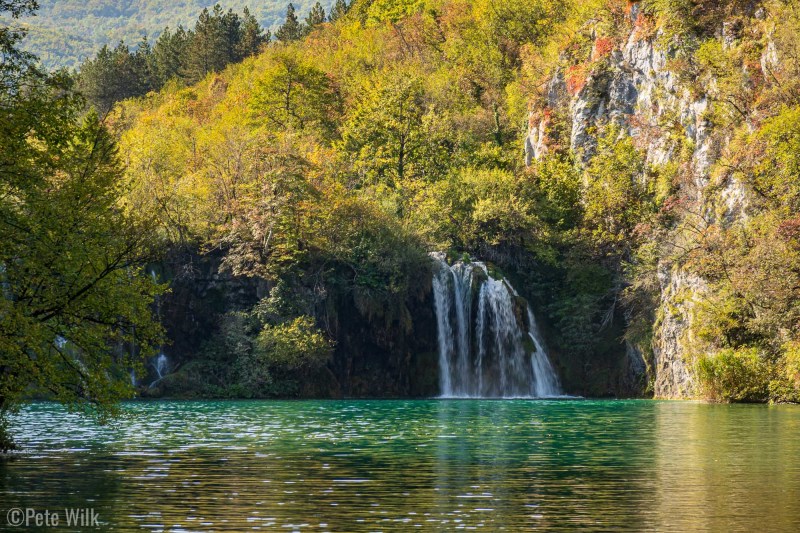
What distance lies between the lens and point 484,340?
213 ft

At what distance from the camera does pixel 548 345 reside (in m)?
67.4

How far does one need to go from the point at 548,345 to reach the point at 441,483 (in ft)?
161

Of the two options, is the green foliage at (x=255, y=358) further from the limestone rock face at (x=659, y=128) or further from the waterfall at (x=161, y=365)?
the limestone rock face at (x=659, y=128)

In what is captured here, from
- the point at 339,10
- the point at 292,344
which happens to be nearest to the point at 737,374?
the point at 292,344

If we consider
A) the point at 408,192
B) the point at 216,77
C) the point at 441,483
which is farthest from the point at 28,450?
the point at 216,77

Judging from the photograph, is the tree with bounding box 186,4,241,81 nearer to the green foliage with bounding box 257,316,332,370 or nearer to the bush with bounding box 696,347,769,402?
the green foliage with bounding box 257,316,332,370

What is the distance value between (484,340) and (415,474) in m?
44.5

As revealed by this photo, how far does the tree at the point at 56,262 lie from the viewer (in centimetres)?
2223

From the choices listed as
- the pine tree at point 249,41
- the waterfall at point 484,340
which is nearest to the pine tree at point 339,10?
the pine tree at point 249,41

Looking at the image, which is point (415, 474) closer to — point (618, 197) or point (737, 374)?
point (737, 374)

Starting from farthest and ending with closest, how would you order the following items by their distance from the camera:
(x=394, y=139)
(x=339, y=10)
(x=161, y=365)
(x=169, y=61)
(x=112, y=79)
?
(x=339, y=10) < (x=169, y=61) < (x=112, y=79) < (x=394, y=139) < (x=161, y=365)

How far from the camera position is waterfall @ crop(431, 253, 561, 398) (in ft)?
211

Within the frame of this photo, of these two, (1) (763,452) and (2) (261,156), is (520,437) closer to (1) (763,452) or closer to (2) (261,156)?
(1) (763,452)

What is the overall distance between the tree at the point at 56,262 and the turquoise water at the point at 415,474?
6.34 ft
